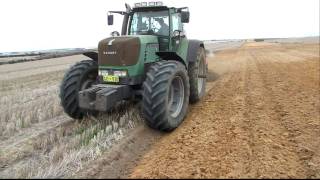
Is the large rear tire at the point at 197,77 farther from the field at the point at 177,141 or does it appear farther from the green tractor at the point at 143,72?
the field at the point at 177,141

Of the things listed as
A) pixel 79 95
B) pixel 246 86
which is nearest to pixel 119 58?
pixel 79 95

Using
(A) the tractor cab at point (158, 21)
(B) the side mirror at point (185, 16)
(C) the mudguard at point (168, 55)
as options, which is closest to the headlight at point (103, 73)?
(C) the mudguard at point (168, 55)

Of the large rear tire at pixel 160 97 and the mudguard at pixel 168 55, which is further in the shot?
the mudguard at pixel 168 55

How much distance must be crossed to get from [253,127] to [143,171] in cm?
294

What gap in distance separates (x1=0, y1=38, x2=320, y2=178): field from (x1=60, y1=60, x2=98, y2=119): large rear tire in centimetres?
27

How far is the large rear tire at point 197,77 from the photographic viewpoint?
9.53 metres

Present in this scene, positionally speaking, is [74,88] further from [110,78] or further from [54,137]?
[54,137]

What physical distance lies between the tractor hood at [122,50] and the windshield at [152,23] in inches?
34.1

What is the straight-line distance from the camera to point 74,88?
822 centimetres

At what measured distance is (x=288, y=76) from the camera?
579 inches

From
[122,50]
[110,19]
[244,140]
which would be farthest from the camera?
[110,19]

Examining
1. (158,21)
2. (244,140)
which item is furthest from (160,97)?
(158,21)

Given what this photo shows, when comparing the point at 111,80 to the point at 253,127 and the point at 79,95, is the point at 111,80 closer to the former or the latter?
the point at 79,95

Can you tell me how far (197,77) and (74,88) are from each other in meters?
3.15
